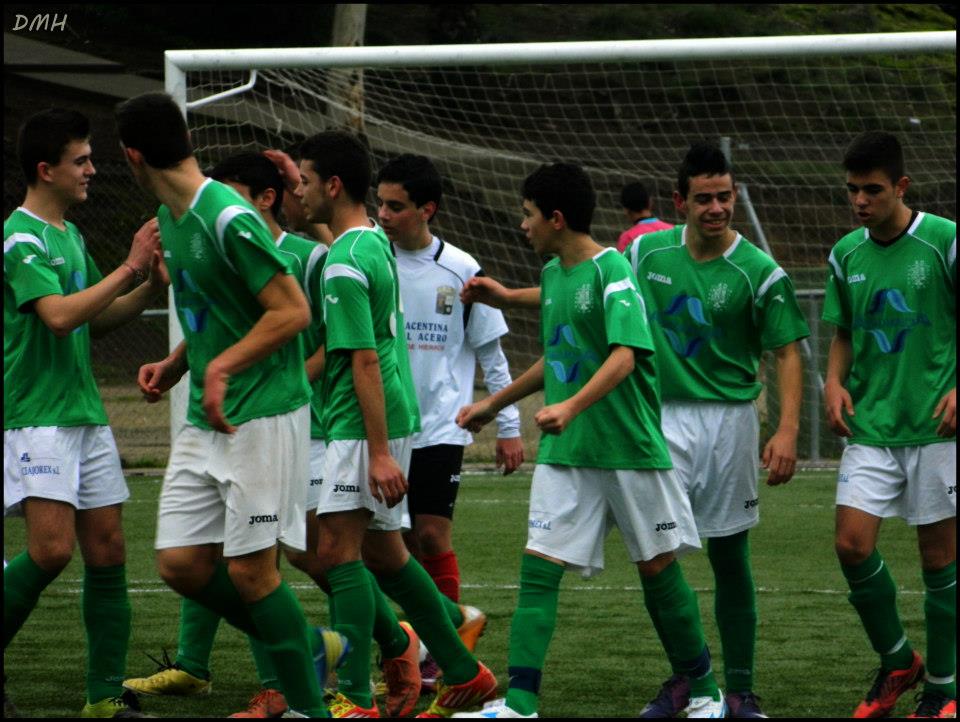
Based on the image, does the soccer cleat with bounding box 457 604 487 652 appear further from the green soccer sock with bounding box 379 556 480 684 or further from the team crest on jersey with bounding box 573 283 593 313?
the team crest on jersey with bounding box 573 283 593 313

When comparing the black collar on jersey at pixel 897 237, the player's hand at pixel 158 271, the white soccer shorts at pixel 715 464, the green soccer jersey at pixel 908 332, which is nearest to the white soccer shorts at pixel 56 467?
the player's hand at pixel 158 271

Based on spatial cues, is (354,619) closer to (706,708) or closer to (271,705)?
(271,705)

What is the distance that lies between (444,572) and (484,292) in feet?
4.81

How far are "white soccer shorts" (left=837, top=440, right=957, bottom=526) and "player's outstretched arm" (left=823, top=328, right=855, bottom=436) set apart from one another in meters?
0.14

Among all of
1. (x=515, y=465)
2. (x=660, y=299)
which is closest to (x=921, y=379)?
(x=660, y=299)

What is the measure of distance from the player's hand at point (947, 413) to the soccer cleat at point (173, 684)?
9.32ft

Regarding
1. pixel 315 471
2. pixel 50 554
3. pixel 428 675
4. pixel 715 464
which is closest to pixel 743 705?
pixel 715 464

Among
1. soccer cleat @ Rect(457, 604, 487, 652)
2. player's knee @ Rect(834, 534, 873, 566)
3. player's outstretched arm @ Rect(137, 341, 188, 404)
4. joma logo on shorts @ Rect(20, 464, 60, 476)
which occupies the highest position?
player's outstretched arm @ Rect(137, 341, 188, 404)

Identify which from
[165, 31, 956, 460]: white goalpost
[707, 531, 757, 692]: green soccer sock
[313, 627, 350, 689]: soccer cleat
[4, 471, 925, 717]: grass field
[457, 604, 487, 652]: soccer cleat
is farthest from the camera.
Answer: [165, 31, 956, 460]: white goalpost

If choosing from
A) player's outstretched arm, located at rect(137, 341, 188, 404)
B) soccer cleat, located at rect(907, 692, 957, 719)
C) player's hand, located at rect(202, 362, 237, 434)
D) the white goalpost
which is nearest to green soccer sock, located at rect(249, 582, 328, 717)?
Result: player's hand, located at rect(202, 362, 237, 434)

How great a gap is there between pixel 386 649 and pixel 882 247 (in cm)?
226

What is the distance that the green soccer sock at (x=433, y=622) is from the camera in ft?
17.3

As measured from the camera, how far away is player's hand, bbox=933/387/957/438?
201 inches

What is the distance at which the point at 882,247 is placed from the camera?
5387 millimetres
